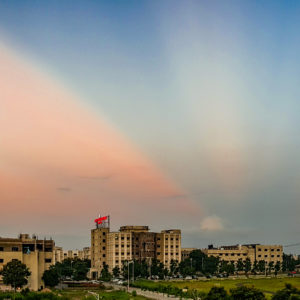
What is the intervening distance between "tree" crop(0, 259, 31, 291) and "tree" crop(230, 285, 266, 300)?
59.7m

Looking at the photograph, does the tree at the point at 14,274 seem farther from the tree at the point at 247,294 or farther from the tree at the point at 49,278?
the tree at the point at 247,294

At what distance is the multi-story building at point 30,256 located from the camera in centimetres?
13362

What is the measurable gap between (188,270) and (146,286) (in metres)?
63.7

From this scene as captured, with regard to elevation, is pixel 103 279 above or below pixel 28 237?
below

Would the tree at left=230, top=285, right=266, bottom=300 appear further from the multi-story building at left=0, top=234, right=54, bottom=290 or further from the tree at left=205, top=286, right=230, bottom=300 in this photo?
the multi-story building at left=0, top=234, right=54, bottom=290

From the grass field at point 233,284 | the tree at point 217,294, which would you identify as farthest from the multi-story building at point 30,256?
the tree at point 217,294

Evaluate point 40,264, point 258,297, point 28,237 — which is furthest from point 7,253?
point 258,297

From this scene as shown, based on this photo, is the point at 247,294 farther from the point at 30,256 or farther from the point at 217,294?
the point at 30,256

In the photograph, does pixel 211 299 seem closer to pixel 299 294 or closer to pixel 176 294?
pixel 299 294

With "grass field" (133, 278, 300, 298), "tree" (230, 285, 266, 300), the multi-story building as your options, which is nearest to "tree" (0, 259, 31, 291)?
the multi-story building

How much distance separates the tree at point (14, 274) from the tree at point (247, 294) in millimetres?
59730

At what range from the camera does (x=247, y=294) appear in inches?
3004

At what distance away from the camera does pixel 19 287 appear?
12619 centimetres

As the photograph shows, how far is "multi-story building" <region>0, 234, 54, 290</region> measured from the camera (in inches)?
5261
